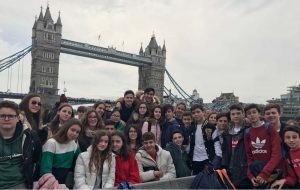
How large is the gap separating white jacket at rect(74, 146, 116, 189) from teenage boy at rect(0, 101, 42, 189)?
47 centimetres

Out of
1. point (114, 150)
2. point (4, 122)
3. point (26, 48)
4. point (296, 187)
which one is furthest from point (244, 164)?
point (26, 48)

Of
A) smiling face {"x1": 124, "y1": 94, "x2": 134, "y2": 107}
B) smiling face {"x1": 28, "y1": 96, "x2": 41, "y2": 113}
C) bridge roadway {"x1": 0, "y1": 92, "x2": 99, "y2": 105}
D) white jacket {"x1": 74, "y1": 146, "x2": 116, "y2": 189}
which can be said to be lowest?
white jacket {"x1": 74, "y1": 146, "x2": 116, "y2": 189}

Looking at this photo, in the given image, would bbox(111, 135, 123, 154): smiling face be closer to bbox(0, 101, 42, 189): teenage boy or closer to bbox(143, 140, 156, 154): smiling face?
bbox(143, 140, 156, 154): smiling face

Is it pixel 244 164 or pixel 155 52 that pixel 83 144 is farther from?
pixel 155 52

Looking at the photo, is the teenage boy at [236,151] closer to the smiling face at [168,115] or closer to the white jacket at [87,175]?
the smiling face at [168,115]

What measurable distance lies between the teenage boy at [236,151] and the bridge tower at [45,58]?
49443 millimetres

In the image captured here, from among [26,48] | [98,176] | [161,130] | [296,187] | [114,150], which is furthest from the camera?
[26,48]

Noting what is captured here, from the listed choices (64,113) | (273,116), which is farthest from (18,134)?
(273,116)

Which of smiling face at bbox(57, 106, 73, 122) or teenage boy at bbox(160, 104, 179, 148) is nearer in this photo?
smiling face at bbox(57, 106, 73, 122)

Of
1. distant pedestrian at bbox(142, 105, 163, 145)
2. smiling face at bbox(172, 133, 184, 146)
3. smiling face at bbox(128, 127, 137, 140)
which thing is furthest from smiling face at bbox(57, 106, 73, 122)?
smiling face at bbox(172, 133, 184, 146)

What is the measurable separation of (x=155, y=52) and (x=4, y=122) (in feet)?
221

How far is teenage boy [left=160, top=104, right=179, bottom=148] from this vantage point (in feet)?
17.1

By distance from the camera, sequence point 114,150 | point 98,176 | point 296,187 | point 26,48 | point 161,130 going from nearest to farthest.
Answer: point 296,187 → point 98,176 → point 114,150 → point 161,130 → point 26,48

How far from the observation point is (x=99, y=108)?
5.63 meters
